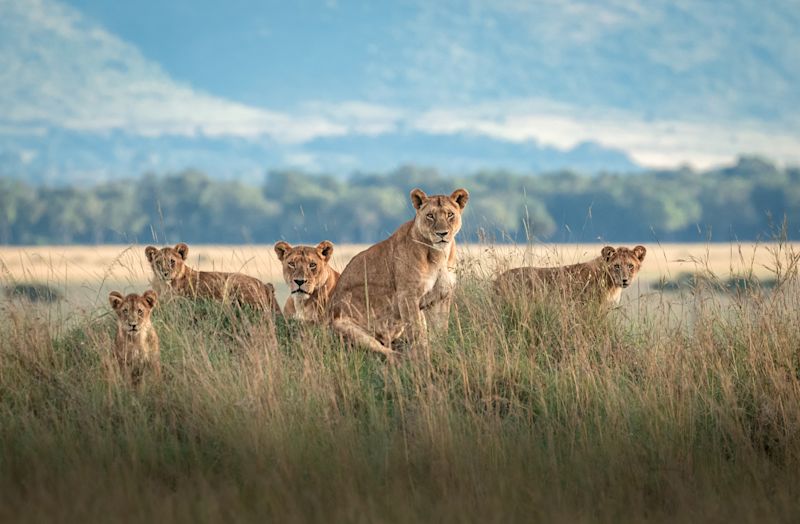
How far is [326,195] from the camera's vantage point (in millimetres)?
109062

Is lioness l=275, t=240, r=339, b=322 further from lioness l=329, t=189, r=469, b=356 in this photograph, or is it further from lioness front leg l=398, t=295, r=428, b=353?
lioness front leg l=398, t=295, r=428, b=353

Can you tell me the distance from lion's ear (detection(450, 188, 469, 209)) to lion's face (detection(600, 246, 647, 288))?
164 cm

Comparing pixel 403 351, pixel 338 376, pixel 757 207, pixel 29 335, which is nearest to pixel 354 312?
pixel 403 351

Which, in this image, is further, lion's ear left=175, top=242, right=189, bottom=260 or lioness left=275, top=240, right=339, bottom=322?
lion's ear left=175, top=242, right=189, bottom=260

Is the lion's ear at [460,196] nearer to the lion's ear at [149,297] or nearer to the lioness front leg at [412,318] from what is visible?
the lioness front leg at [412,318]

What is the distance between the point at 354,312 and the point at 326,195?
326ft

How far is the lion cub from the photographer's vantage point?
8984mm

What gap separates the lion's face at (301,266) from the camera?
1036 centimetres

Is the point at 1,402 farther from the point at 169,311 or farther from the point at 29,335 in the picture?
the point at 169,311

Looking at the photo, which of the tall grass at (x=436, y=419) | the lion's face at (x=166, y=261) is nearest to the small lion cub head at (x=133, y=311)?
the tall grass at (x=436, y=419)

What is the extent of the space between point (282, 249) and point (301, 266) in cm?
23

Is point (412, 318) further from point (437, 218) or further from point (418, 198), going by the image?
point (418, 198)

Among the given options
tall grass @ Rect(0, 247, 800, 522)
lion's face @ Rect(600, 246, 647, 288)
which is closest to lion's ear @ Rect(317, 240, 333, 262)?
tall grass @ Rect(0, 247, 800, 522)

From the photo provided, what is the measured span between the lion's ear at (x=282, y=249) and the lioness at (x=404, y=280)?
24.4 inches
